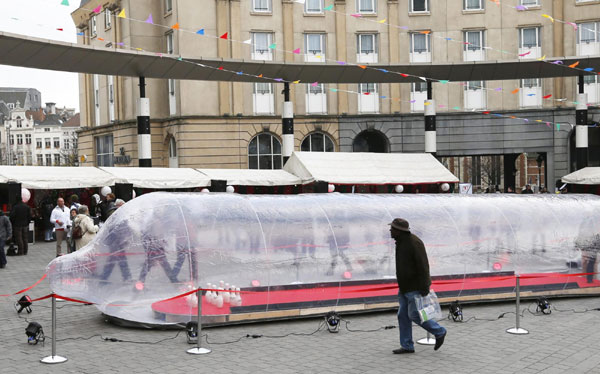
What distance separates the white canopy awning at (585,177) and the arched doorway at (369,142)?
12386mm

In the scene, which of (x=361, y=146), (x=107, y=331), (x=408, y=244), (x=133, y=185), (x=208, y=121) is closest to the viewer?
(x=408, y=244)

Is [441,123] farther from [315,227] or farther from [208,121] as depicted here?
[315,227]

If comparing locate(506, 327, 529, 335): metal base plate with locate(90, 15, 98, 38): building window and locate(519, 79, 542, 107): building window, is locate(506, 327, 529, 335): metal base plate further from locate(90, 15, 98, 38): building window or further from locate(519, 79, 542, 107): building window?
locate(90, 15, 98, 38): building window

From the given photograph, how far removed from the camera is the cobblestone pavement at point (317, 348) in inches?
318

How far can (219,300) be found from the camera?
10336 mm

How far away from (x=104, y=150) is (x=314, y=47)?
16386 millimetres

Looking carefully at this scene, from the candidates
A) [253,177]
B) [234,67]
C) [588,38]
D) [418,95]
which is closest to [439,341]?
[234,67]

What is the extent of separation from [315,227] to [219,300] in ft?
6.90

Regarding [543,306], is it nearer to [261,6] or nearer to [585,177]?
[585,177]

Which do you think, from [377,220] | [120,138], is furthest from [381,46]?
[377,220]

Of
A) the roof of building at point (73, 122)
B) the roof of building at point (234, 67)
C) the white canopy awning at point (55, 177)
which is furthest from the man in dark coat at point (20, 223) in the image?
the roof of building at point (73, 122)

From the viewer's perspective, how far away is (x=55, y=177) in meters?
24.5

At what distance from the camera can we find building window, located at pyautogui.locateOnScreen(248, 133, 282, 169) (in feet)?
128

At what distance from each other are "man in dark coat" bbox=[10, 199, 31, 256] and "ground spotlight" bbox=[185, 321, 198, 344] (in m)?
12.0
